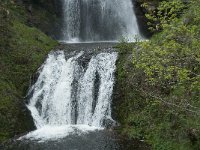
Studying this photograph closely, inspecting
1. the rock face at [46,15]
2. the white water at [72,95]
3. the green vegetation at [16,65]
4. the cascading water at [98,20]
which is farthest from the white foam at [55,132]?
the cascading water at [98,20]

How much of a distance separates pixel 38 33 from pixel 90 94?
744 centimetres

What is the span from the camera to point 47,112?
59.6ft

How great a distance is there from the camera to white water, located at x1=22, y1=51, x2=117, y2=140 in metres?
17.4

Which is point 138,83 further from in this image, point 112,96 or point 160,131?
point 160,131

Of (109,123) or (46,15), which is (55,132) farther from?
(46,15)

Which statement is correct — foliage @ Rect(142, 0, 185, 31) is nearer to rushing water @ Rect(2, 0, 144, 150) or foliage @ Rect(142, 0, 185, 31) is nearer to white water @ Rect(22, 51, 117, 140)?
rushing water @ Rect(2, 0, 144, 150)

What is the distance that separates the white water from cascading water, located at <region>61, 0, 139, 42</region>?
8.18m

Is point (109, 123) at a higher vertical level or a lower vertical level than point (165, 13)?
lower

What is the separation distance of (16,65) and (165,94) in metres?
8.41

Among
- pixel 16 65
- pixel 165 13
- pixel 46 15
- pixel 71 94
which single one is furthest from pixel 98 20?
pixel 165 13

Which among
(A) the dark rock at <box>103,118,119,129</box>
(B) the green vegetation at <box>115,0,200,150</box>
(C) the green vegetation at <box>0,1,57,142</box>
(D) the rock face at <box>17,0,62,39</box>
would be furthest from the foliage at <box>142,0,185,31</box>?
(D) the rock face at <box>17,0,62,39</box>

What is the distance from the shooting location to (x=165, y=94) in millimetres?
15734

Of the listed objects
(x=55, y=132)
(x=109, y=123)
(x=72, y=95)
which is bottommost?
(x=55, y=132)

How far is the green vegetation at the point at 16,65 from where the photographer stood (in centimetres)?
1672
